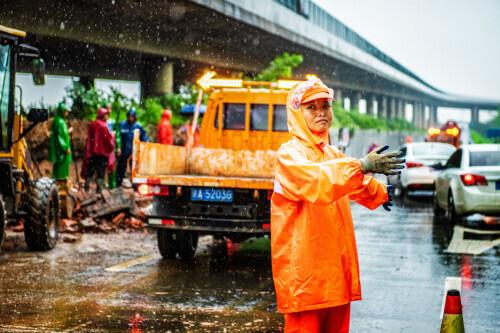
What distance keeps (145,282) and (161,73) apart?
84.8 ft

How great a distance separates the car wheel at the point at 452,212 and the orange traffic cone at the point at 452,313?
12.0 meters

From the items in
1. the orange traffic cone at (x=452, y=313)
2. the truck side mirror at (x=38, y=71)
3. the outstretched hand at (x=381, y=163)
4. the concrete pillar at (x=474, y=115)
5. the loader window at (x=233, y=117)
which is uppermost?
the concrete pillar at (x=474, y=115)

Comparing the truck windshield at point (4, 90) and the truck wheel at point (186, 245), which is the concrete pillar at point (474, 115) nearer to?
the truck wheel at point (186, 245)

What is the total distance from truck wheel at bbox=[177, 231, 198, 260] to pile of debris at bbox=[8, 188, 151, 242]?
340 centimetres

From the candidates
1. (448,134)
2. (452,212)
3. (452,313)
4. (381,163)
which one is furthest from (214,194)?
(448,134)

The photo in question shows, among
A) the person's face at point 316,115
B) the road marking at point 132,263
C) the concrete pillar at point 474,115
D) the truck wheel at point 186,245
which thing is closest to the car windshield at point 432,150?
the truck wheel at point 186,245

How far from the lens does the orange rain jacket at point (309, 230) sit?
14.5 ft

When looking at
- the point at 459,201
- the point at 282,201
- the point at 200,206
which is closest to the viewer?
the point at 282,201

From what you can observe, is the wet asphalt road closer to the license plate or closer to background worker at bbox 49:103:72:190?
the license plate

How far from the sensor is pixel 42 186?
41.0ft

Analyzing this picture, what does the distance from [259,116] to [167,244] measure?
3.01 meters

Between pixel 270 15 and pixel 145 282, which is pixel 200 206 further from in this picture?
pixel 270 15

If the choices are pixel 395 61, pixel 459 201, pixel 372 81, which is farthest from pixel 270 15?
pixel 395 61

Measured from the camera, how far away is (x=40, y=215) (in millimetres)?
→ 12219
